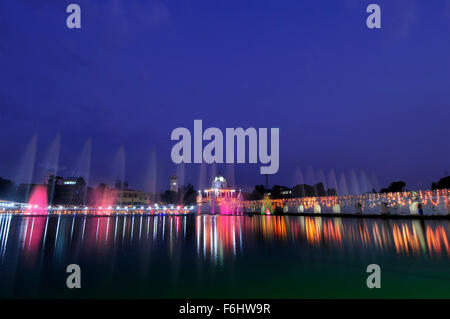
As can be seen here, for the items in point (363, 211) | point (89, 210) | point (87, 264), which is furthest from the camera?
point (89, 210)

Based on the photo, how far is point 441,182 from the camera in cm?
6178

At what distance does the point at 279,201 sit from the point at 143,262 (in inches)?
2724

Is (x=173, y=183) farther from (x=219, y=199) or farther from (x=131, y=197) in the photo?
(x=219, y=199)

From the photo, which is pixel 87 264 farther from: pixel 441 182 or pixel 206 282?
pixel 441 182

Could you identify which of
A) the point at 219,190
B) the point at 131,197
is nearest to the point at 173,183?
the point at 131,197

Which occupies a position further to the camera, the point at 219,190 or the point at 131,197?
the point at 131,197

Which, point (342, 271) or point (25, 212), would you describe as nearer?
point (342, 271)

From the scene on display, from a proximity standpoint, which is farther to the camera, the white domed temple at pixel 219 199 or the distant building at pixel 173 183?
the distant building at pixel 173 183

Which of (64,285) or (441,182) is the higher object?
(441,182)

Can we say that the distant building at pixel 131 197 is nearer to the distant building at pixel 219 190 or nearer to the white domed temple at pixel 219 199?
the white domed temple at pixel 219 199

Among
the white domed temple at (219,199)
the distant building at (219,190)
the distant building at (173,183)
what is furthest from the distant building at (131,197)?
the distant building at (219,190)

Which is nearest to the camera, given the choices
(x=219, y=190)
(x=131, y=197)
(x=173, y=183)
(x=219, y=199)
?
(x=219, y=199)

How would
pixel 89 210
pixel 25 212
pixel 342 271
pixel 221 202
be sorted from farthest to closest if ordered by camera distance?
1. pixel 221 202
2. pixel 89 210
3. pixel 25 212
4. pixel 342 271

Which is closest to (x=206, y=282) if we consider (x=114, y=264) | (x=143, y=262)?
(x=143, y=262)
